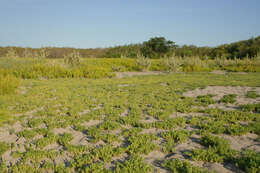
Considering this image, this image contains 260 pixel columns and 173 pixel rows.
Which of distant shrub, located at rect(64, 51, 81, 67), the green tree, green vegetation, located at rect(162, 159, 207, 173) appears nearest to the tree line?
the green tree

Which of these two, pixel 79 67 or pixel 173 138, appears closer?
pixel 173 138

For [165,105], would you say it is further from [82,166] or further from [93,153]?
[82,166]

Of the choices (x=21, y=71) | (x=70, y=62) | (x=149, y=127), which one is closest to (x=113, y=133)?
(x=149, y=127)

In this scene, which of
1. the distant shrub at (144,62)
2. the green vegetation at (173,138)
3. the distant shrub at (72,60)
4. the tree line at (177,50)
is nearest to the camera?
the green vegetation at (173,138)

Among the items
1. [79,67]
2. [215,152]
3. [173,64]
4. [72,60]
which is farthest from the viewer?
[173,64]

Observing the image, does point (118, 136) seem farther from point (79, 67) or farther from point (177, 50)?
point (177, 50)

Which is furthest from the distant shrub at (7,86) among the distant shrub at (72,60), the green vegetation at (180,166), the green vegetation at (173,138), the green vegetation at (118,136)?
the distant shrub at (72,60)

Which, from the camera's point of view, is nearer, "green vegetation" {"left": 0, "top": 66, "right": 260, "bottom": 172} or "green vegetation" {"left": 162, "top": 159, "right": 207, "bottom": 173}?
"green vegetation" {"left": 162, "top": 159, "right": 207, "bottom": 173}

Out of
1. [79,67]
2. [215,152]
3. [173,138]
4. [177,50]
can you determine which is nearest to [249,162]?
[215,152]

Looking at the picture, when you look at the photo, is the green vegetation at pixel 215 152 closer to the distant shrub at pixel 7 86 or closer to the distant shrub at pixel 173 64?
the distant shrub at pixel 7 86

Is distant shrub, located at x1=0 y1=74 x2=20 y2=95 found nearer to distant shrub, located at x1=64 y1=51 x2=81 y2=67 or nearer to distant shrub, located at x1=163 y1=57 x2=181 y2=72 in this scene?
distant shrub, located at x1=64 y1=51 x2=81 y2=67

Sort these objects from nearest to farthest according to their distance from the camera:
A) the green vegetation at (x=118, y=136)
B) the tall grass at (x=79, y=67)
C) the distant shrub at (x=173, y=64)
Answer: the green vegetation at (x=118, y=136)
the tall grass at (x=79, y=67)
the distant shrub at (x=173, y=64)

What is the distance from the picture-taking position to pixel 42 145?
3.87m

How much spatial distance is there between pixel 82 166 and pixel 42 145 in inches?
47.3
